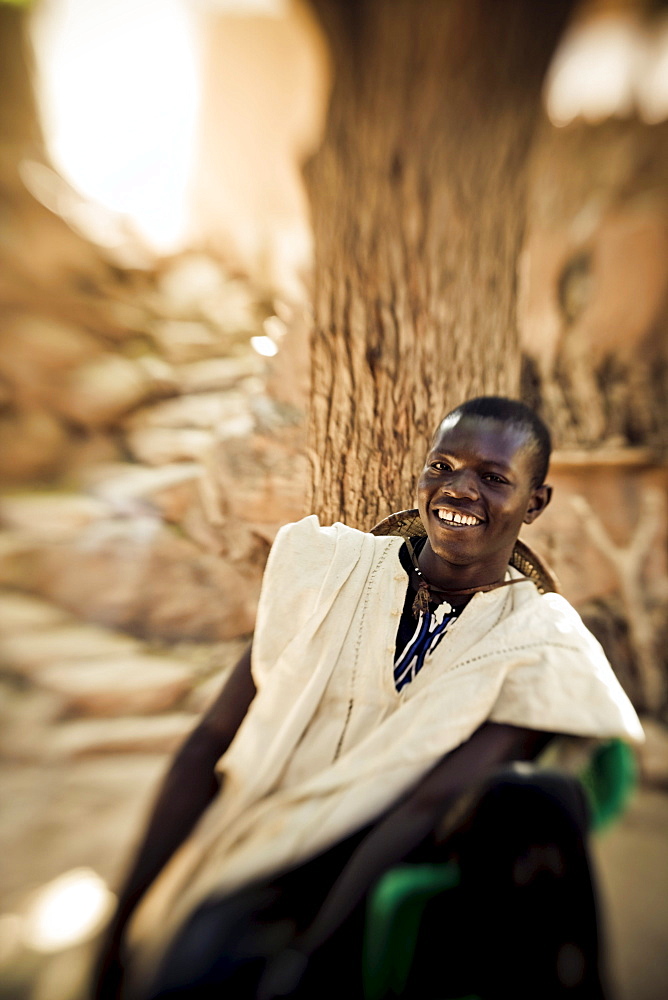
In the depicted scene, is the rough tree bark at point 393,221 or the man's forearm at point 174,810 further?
the rough tree bark at point 393,221

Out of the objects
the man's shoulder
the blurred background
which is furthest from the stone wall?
the man's shoulder

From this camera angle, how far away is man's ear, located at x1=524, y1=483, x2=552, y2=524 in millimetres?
1175

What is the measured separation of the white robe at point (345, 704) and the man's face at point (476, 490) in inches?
4.0

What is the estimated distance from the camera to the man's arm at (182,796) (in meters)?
0.80

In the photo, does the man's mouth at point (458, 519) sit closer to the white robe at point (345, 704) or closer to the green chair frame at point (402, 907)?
the white robe at point (345, 704)

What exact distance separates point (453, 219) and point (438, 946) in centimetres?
178

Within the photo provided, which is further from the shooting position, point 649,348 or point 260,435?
point 649,348

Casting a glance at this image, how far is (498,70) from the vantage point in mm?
1616

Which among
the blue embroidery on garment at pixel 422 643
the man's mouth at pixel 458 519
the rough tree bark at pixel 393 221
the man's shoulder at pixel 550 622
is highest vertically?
the rough tree bark at pixel 393 221

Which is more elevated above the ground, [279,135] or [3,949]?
[279,135]

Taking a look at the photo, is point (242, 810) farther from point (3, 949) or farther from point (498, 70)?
point (498, 70)

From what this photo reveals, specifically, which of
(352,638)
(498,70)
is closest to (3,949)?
(352,638)

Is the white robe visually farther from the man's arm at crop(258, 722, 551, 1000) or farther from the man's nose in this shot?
the man's nose

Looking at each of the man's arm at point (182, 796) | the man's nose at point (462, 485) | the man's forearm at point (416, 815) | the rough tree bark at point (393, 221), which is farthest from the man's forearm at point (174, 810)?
the rough tree bark at point (393, 221)
